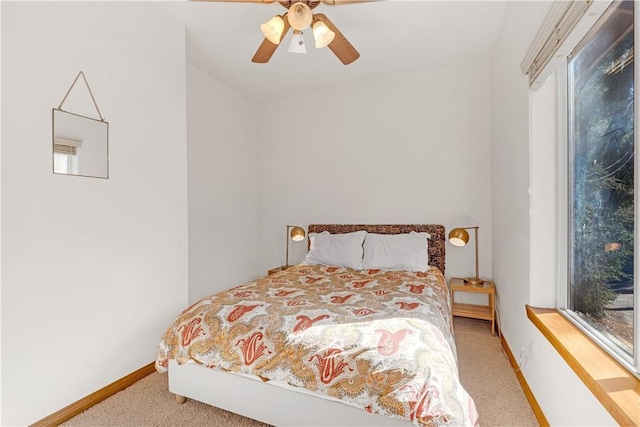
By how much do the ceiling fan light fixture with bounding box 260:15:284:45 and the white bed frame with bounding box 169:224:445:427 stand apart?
6.39ft

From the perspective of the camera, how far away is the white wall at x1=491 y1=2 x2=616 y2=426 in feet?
4.43

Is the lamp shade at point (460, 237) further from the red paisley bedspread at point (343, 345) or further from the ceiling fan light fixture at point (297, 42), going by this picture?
the ceiling fan light fixture at point (297, 42)

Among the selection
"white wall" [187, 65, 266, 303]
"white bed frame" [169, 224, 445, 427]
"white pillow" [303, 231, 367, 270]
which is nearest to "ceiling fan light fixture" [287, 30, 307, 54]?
"white wall" [187, 65, 266, 303]

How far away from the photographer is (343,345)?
1411 millimetres

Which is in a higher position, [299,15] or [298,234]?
[299,15]

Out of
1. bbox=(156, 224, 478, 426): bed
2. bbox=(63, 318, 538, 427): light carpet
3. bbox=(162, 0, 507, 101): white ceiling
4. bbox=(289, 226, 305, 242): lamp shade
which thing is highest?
bbox=(162, 0, 507, 101): white ceiling

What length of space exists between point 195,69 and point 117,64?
125 cm

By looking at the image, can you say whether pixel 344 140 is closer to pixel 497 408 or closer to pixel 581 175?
pixel 581 175

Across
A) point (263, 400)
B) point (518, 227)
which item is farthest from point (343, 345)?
point (518, 227)

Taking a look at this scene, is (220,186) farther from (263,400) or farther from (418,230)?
(263,400)

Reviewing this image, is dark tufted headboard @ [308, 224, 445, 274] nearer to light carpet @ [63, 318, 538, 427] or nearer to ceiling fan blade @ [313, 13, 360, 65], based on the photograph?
light carpet @ [63, 318, 538, 427]

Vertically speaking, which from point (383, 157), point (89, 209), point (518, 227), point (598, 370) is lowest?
point (598, 370)

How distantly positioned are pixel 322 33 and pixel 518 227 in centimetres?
178

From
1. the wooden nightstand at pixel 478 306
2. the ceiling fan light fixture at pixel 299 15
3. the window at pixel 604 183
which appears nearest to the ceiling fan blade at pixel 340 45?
the ceiling fan light fixture at pixel 299 15
